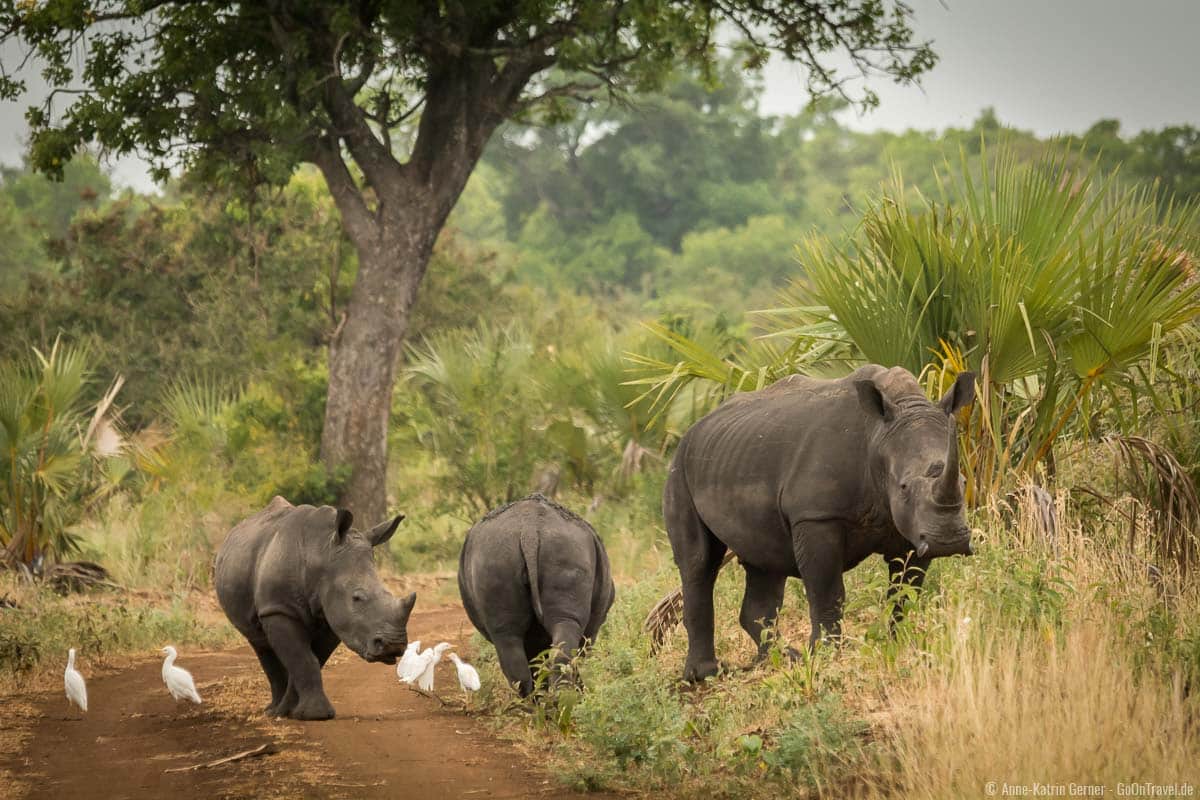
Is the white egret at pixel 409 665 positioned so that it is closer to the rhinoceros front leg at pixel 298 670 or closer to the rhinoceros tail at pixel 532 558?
the rhinoceros front leg at pixel 298 670

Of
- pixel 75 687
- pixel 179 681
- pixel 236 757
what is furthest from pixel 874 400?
pixel 75 687

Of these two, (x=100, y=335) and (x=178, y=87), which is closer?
(x=178, y=87)

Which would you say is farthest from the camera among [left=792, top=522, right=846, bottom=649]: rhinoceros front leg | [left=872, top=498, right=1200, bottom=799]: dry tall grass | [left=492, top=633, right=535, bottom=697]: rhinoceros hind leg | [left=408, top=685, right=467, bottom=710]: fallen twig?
[left=408, top=685, right=467, bottom=710]: fallen twig

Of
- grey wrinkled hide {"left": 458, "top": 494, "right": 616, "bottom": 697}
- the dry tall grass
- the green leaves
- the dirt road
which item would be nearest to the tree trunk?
the green leaves

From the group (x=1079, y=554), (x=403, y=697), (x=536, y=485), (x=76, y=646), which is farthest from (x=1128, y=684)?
(x=536, y=485)

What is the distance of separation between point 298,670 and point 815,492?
346 centimetres

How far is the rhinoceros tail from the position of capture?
8.88 metres

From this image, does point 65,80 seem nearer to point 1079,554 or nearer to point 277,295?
point 277,295

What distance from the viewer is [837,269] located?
32.8 feet

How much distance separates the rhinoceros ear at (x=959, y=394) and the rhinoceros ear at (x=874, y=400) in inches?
10.3

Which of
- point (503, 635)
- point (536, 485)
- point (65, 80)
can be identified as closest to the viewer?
point (503, 635)

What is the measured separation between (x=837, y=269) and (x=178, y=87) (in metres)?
10.7

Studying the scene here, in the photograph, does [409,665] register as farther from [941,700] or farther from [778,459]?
[941,700]

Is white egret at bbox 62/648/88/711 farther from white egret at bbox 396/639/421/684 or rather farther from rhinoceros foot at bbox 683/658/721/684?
rhinoceros foot at bbox 683/658/721/684
